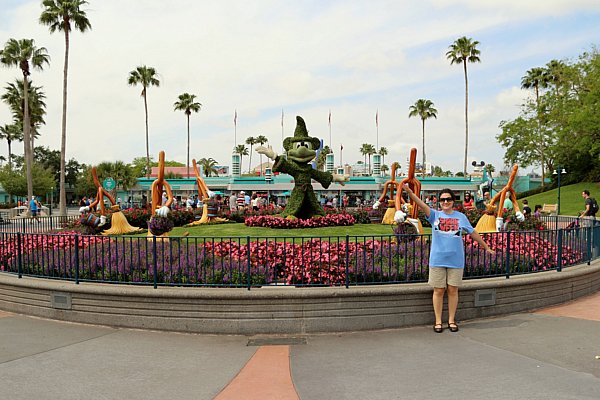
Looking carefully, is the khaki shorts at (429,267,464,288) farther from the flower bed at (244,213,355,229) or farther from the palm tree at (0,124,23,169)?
the palm tree at (0,124,23,169)

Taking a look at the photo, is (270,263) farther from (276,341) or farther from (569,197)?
(569,197)

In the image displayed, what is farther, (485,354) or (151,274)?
(151,274)

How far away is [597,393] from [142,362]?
15.2 ft

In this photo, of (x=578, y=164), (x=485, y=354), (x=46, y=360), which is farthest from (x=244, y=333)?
(x=578, y=164)

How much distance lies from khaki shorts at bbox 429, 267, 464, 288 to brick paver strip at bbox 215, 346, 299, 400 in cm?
221

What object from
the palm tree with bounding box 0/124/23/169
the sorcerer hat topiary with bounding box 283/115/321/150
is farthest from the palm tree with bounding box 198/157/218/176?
the sorcerer hat topiary with bounding box 283/115/321/150

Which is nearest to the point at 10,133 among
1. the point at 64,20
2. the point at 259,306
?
the point at 64,20

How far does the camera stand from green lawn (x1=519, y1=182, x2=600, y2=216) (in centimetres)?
3924

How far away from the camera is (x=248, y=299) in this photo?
20.9ft

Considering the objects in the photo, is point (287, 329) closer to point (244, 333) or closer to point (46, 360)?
point (244, 333)

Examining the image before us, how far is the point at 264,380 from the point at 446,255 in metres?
2.96

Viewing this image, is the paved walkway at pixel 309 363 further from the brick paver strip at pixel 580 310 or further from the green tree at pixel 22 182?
the green tree at pixel 22 182

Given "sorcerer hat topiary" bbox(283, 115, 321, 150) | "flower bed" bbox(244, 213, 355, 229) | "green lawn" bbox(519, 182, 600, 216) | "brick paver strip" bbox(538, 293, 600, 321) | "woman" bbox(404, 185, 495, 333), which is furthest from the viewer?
"green lawn" bbox(519, 182, 600, 216)

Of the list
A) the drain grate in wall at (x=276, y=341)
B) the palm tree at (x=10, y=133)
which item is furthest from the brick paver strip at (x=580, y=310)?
the palm tree at (x=10, y=133)
